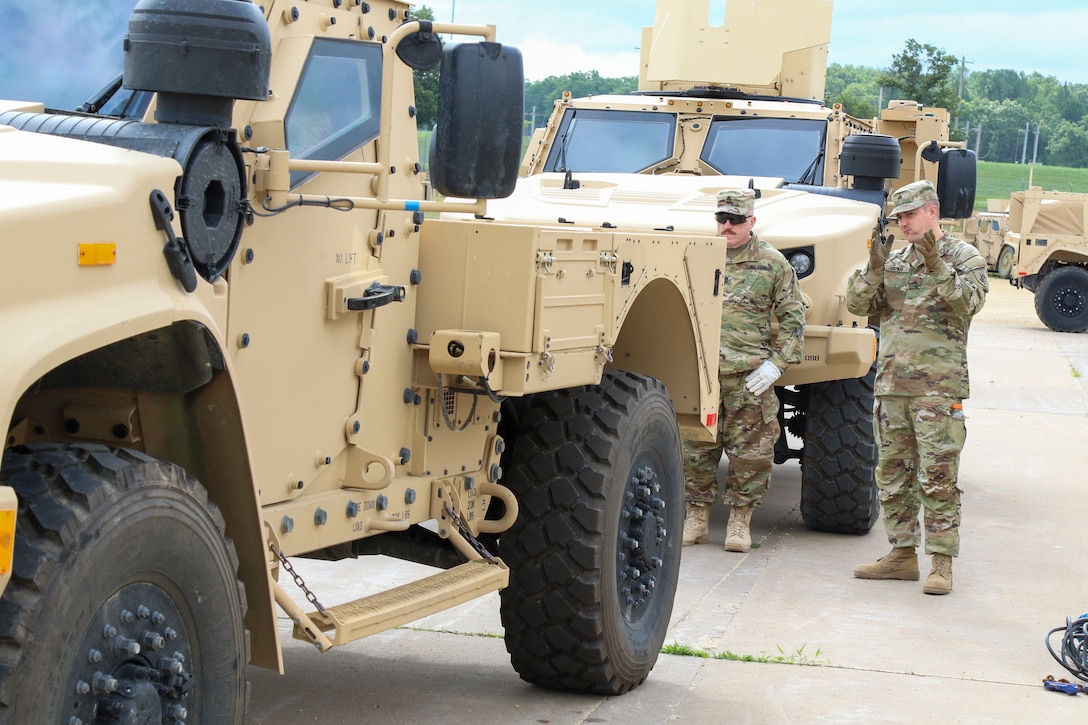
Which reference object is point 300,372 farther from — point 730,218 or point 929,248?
point 730,218


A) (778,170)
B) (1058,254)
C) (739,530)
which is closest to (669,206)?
(778,170)

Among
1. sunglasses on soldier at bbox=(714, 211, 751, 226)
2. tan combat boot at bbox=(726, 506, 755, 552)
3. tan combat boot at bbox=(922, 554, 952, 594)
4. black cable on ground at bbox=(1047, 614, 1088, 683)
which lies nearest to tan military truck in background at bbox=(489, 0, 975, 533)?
sunglasses on soldier at bbox=(714, 211, 751, 226)

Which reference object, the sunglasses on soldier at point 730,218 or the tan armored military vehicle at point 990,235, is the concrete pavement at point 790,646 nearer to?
the sunglasses on soldier at point 730,218

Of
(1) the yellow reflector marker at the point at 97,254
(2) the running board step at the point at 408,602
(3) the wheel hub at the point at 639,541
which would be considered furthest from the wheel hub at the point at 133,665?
(3) the wheel hub at the point at 639,541

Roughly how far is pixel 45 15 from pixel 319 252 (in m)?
0.85

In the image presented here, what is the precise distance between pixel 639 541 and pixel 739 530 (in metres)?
2.84

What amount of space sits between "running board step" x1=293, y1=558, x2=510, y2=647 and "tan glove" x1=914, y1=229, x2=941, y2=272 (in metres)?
3.13

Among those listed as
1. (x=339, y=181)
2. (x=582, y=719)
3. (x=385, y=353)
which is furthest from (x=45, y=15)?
(x=582, y=719)

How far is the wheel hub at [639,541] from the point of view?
5.28m

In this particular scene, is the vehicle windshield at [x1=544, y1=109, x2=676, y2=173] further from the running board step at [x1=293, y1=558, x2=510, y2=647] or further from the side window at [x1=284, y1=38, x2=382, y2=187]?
the side window at [x1=284, y1=38, x2=382, y2=187]

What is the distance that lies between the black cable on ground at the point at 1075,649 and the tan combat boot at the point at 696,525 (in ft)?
7.92

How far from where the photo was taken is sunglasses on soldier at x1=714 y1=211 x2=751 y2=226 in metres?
7.82

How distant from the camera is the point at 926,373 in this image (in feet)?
23.8

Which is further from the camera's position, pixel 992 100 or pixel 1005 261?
pixel 992 100
